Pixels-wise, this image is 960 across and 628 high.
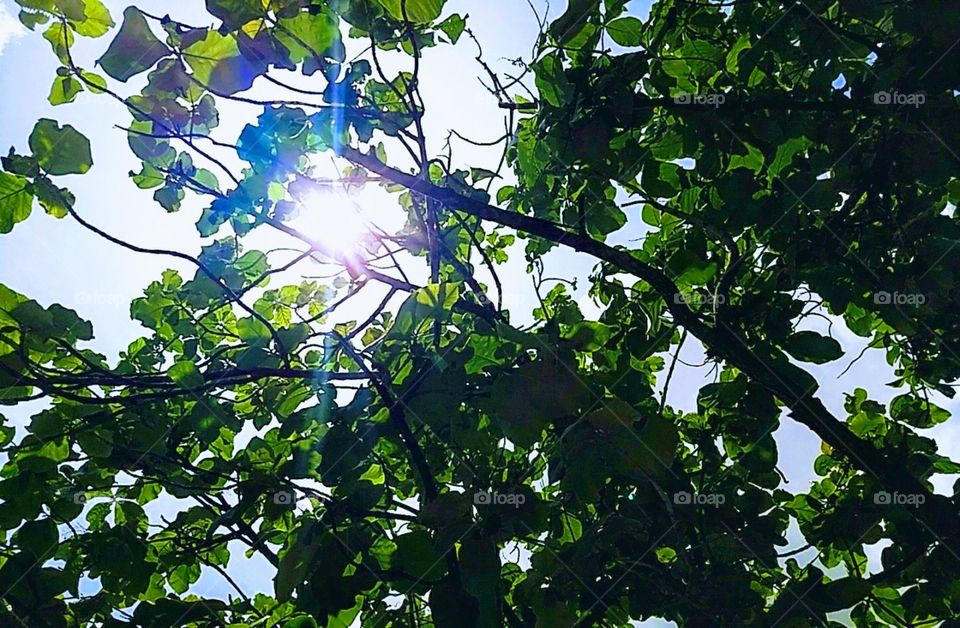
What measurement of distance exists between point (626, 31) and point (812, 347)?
123 cm

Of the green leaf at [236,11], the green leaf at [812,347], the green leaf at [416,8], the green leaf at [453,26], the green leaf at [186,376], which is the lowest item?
the green leaf at [186,376]

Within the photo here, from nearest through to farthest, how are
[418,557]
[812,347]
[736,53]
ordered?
[418,557] → [812,347] → [736,53]

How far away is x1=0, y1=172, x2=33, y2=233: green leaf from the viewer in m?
1.96

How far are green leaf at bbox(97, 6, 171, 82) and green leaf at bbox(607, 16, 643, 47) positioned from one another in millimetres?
1432

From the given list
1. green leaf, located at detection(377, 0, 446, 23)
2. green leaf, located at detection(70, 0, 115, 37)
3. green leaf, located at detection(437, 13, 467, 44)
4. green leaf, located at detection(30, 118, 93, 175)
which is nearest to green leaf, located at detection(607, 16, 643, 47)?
green leaf, located at detection(437, 13, 467, 44)

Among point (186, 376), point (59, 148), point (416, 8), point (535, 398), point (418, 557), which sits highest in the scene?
point (416, 8)

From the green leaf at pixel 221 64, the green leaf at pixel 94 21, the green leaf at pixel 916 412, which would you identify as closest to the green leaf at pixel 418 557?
the green leaf at pixel 221 64

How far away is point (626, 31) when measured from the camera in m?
2.28

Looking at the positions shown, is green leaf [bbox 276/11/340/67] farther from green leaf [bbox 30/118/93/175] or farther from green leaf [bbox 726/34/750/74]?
green leaf [bbox 726/34/750/74]

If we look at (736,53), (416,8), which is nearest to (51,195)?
(416,8)

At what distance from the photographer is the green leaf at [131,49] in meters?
1.74

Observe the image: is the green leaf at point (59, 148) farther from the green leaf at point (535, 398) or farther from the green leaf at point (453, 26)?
the green leaf at point (535, 398)

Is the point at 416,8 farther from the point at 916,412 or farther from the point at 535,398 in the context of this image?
the point at 916,412

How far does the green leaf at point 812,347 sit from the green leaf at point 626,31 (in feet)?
3.76
